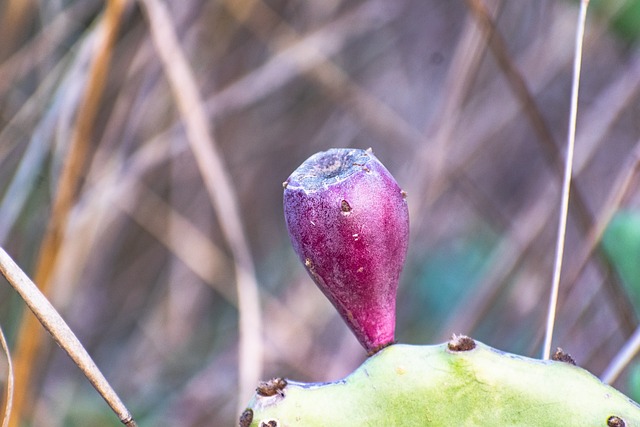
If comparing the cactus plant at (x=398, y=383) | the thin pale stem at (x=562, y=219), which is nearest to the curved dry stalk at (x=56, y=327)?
the cactus plant at (x=398, y=383)

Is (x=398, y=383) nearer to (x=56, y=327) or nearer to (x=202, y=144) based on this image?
(x=56, y=327)

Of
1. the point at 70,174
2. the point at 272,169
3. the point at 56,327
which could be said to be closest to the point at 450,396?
the point at 56,327

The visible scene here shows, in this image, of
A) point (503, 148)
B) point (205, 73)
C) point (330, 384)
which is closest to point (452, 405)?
point (330, 384)

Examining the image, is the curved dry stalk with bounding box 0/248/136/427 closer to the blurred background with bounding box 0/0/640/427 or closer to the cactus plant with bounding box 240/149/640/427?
the cactus plant with bounding box 240/149/640/427

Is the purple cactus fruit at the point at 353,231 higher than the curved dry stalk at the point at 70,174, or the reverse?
the curved dry stalk at the point at 70,174

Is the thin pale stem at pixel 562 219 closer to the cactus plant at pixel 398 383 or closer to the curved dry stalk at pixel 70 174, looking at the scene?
the cactus plant at pixel 398 383
